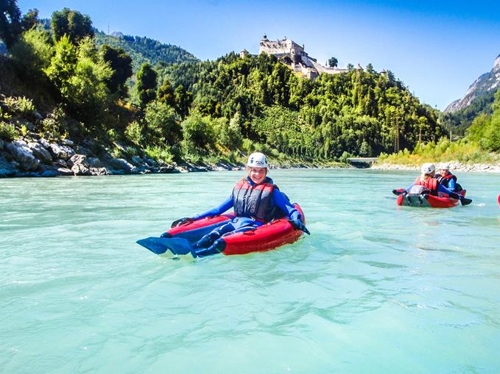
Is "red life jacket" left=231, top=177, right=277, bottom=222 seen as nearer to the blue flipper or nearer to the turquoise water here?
the turquoise water

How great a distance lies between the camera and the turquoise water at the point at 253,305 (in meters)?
3.00

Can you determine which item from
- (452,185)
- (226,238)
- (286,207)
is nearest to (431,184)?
(452,185)

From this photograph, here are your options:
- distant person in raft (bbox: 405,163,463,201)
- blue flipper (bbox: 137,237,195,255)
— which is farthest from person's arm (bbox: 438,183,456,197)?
blue flipper (bbox: 137,237,195,255)

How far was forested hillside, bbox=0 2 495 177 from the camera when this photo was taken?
1132 inches

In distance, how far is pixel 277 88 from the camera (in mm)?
121000

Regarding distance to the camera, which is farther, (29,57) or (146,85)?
(146,85)

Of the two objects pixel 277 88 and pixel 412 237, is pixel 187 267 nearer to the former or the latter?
pixel 412 237

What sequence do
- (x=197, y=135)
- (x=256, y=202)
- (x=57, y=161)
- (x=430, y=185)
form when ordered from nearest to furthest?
(x=256, y=202) → (x=430, y=185) → (x=57, y=161) → (x=197, y=135)

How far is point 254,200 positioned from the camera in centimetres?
643

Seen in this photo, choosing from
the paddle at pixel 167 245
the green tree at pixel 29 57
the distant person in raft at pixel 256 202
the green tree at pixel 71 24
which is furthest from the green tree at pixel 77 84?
the paddle at pixel 167 245

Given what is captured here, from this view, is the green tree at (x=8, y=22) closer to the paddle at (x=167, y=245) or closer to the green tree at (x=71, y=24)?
the green tree at (x=71, y=24)

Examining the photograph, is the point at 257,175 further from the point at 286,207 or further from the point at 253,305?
the point at 253,305

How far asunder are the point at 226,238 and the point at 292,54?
6201 inches

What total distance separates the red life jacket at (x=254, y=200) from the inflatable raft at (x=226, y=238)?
0.24 metres
